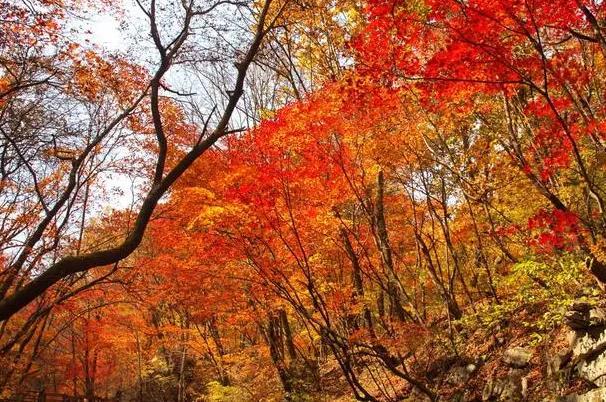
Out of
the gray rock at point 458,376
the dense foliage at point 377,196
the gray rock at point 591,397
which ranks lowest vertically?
the gray rock at point 591,397

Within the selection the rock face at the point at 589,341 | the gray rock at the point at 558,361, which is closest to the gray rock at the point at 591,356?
the rock face at the point at 589,341

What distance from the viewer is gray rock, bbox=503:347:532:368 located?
8.24m

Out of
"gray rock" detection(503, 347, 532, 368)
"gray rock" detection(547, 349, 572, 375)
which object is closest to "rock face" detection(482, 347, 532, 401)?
"gray rock" detection(503, 347, 532, 368)

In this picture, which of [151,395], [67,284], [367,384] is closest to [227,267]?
[67,284]

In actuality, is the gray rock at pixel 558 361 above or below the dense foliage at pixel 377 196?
below

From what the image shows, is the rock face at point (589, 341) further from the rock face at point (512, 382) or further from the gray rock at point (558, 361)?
the rock face at point (512, 382)

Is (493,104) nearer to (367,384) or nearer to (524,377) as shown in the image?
(524,377)

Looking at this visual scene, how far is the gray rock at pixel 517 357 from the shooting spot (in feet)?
27.0

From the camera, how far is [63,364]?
26969 mm

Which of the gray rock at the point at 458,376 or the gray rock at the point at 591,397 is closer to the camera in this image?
the gray rock at the point at 591,397

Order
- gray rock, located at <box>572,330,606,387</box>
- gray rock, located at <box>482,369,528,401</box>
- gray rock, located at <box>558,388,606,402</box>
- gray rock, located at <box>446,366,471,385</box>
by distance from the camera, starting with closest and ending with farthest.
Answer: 1. gray rock, located at <box>558,388,606,402</box>
2. gray rock, located at <box>572,330,606,387</box>
3. gray rock, located at <box>482,369,528,401</box>
4. gray rock, located at <box>446,366,471,385</box>

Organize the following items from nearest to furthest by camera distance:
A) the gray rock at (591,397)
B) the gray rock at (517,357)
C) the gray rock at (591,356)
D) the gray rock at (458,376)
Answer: the gray rock at (591,397)
the gray rock at (591,356)
the gray rock at (517,357)
the gray rock at (458,376)

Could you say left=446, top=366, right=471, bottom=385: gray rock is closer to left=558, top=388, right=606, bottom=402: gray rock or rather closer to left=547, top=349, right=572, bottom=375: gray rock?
left=547, top=349, right=572, bottom=375: gray rock

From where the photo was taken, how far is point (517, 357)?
8398 mm
